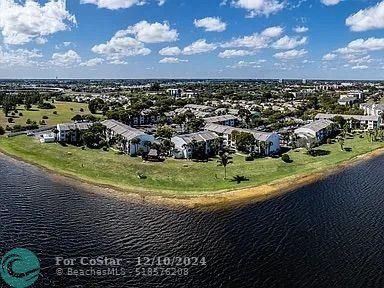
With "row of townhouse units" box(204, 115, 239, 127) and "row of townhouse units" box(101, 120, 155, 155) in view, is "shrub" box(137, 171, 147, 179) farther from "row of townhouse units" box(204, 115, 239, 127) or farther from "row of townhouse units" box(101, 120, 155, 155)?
"row of townhouse units" box(204, 115, 239, 127)

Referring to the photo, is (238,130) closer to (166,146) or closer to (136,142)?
(166,146)

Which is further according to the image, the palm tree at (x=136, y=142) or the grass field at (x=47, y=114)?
the grass field at (x=47, y=114)

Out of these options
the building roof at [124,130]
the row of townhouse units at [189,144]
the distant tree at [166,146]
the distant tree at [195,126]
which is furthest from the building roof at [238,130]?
the building roof at [124,130]

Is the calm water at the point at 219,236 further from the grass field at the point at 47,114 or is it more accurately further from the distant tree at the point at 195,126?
the grass field at the point at 47,114

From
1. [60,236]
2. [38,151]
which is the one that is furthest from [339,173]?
[38,151]

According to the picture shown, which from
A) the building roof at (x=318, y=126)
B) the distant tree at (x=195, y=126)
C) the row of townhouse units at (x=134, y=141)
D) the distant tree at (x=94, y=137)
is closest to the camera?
the row of townhouse units at (x=134, y=141)

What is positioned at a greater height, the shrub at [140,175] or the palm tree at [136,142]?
the palm tree at [136,142]

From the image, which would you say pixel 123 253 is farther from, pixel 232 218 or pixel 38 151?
pixel 38 151

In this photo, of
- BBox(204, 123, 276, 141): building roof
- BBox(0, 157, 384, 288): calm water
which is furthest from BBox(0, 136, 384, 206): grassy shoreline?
BBox(204, 123, 276, 141): building roof
